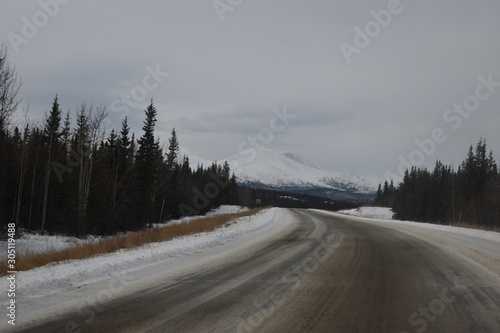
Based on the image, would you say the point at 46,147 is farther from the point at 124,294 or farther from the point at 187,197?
the point at 187,197

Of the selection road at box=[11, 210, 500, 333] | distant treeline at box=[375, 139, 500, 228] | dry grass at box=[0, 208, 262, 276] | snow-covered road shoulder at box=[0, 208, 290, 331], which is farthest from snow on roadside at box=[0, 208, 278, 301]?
distant treeline at box=[375, 139, 500, 228]

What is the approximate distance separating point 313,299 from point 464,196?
8076 cm

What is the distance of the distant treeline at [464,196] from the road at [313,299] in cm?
5633

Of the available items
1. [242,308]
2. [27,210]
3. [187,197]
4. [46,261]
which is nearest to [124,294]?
[242,308]

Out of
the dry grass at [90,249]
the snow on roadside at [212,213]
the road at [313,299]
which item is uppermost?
the road at [313,299]

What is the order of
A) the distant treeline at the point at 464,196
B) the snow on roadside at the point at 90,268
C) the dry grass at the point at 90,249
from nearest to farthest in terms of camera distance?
the snow on roadside at the point at 90,268, the dry grass at the point at 90,249, the distant treeline at the point at 464,196

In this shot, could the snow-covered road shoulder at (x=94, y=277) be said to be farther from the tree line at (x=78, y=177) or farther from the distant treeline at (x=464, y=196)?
the distant treeline at (x=464, y=196)

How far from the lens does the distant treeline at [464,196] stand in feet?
211

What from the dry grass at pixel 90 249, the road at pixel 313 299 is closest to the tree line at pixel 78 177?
the dry grass at pixel 90 249

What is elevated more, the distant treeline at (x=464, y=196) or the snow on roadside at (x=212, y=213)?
the distant treeline at (x=464, y=196)

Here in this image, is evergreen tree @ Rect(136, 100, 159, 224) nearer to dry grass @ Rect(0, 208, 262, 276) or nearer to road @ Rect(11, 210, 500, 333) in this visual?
dry grass @ Rect(0, 208, 262, 276)

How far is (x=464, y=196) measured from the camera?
74500mm

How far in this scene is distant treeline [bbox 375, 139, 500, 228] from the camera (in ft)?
211

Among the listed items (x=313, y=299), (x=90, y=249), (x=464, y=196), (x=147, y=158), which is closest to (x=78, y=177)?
(x=147, y=158)
